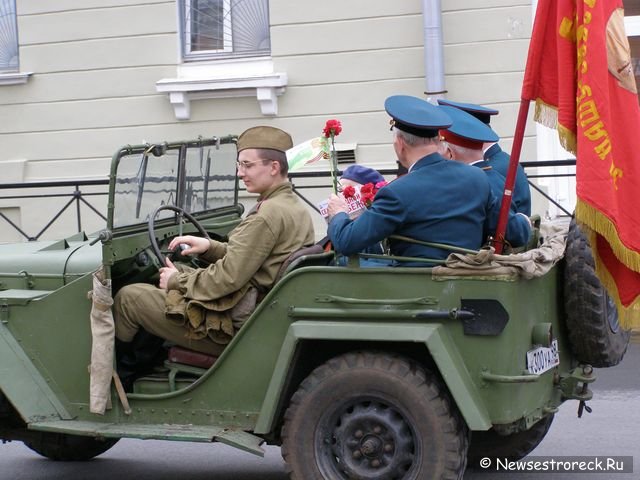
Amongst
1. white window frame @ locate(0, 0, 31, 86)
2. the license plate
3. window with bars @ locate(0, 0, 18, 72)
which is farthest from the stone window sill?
the license plate

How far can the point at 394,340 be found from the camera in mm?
4570

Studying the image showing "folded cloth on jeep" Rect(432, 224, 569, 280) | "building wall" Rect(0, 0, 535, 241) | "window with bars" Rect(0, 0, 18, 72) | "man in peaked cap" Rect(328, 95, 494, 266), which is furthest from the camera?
"window with bars" Rect(0, 0, 18, 72)

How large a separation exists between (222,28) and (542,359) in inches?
300

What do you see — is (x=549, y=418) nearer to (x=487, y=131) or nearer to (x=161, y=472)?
(x=487, y=131)

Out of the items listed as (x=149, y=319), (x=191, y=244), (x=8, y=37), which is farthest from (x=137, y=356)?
(x=8, y=37)

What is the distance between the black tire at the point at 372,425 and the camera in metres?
4.56

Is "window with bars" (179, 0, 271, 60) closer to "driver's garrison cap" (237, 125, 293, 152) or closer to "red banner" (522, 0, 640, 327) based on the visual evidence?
"driver's garrison cap" (237, 125, 293, 152)

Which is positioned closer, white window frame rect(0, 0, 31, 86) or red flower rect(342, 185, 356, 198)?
red flower rect(342, 185, 356, 198)

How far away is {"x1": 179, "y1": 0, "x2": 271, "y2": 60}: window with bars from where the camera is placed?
38.0 ft

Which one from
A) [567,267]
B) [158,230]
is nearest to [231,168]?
[158,230]

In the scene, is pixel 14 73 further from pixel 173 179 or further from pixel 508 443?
pixel 508 443

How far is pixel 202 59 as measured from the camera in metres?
11.6

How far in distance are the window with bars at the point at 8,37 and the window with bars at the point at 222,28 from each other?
1.97 meters

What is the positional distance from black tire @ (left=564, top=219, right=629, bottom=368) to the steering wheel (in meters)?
1.73
